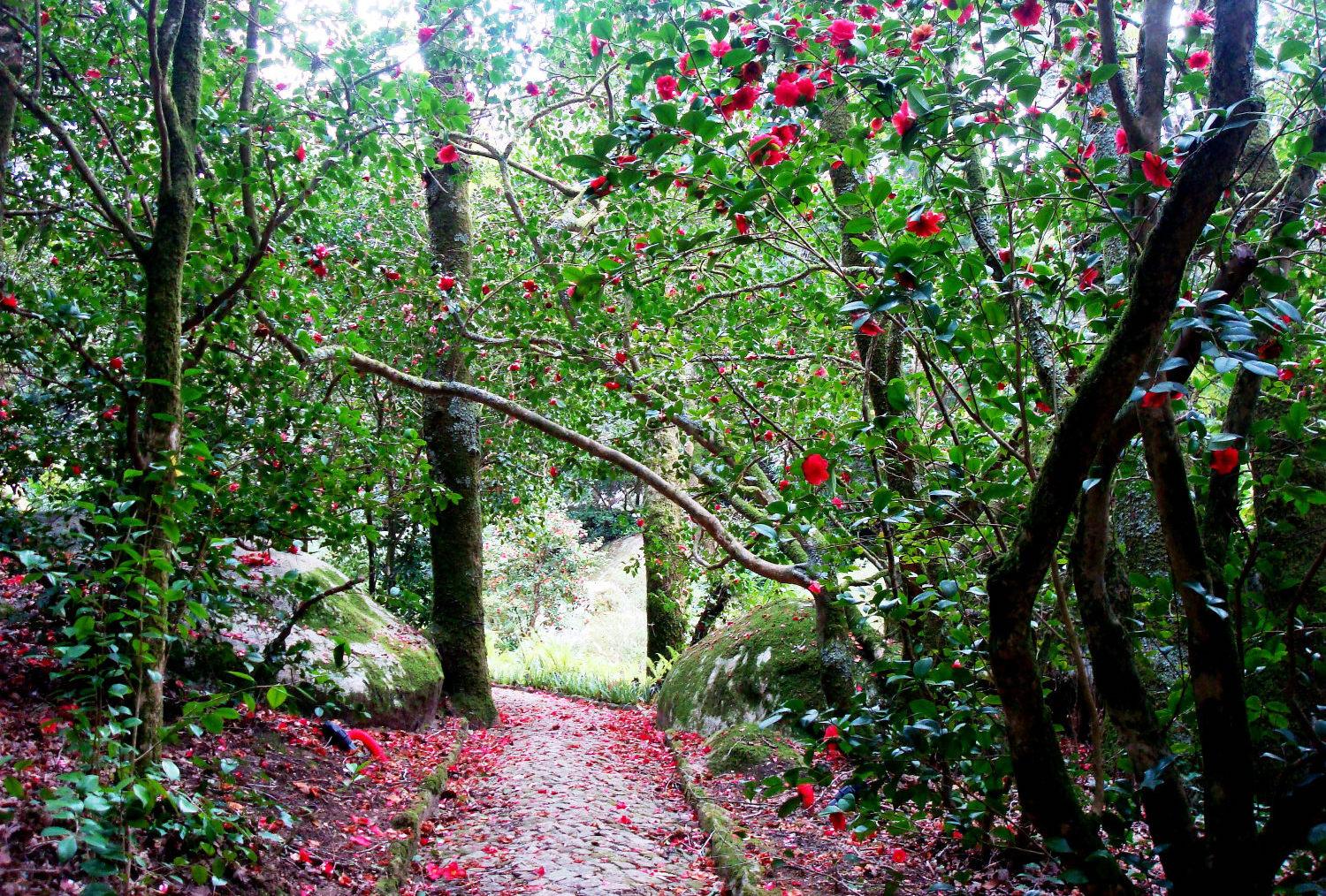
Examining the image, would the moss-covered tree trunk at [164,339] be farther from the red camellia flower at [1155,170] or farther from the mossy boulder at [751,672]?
the mossy boulder at [751,672]

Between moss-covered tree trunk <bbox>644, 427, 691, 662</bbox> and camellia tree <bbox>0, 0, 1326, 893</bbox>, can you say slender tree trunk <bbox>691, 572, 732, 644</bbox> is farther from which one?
camellia tree <bbox>0, 0, 1326, 893</bbox>

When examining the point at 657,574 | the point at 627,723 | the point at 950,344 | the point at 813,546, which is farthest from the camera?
the point at 657,574

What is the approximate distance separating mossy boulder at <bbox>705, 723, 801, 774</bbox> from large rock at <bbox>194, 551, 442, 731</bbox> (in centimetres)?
248

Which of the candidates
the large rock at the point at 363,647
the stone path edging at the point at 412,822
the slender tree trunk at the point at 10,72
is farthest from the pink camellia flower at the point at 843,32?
the large rock at the point at 363,647

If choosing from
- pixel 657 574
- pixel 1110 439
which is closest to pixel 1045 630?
pixel 1110 439

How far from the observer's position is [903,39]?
9.21 feet

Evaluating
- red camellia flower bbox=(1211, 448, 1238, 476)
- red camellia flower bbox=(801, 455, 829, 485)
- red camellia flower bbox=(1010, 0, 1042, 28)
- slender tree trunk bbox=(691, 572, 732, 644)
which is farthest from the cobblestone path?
red camellia flower bbox=(1010, 0, 1042, 28)

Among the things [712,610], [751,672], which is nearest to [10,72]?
[751,672]

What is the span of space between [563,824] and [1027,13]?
4.59 m

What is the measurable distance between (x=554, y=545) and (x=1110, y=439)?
1706cm

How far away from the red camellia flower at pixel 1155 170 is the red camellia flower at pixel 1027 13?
0.69m

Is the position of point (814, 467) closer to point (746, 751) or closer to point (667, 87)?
point (667, 87)

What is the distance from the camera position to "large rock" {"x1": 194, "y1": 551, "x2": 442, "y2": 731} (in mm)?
5168

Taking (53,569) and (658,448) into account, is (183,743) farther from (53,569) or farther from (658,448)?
(658,448)
